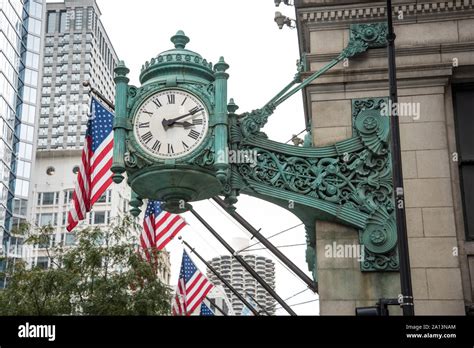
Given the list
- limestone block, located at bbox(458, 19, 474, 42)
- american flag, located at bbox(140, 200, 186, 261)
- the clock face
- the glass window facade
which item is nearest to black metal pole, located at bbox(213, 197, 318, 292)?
the clock face

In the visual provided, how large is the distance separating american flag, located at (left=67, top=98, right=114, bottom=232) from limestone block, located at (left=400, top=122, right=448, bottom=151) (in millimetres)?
6726

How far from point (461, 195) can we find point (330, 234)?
7.11 ft

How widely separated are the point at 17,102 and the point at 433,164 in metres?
99.1

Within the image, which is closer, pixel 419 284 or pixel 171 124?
pixel 419 284

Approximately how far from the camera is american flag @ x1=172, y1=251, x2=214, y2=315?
2770 cm

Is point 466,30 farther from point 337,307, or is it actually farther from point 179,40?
point 337,307

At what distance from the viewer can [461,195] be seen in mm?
12953

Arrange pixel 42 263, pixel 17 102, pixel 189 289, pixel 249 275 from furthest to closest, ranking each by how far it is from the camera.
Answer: pixel 17 102 < pixel 249 275 < pixel 42 263 < pixel 189 289

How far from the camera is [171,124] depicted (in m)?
12.7

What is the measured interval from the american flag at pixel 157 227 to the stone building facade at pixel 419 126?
29.2ft

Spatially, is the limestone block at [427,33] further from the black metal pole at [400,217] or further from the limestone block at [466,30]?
the black metal pole at [400,217]

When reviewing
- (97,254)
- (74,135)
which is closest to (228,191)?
(97,254)

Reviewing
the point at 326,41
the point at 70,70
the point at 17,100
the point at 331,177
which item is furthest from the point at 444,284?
the point at 70,70

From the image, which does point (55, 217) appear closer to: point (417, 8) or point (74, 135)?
point (74, 135)
